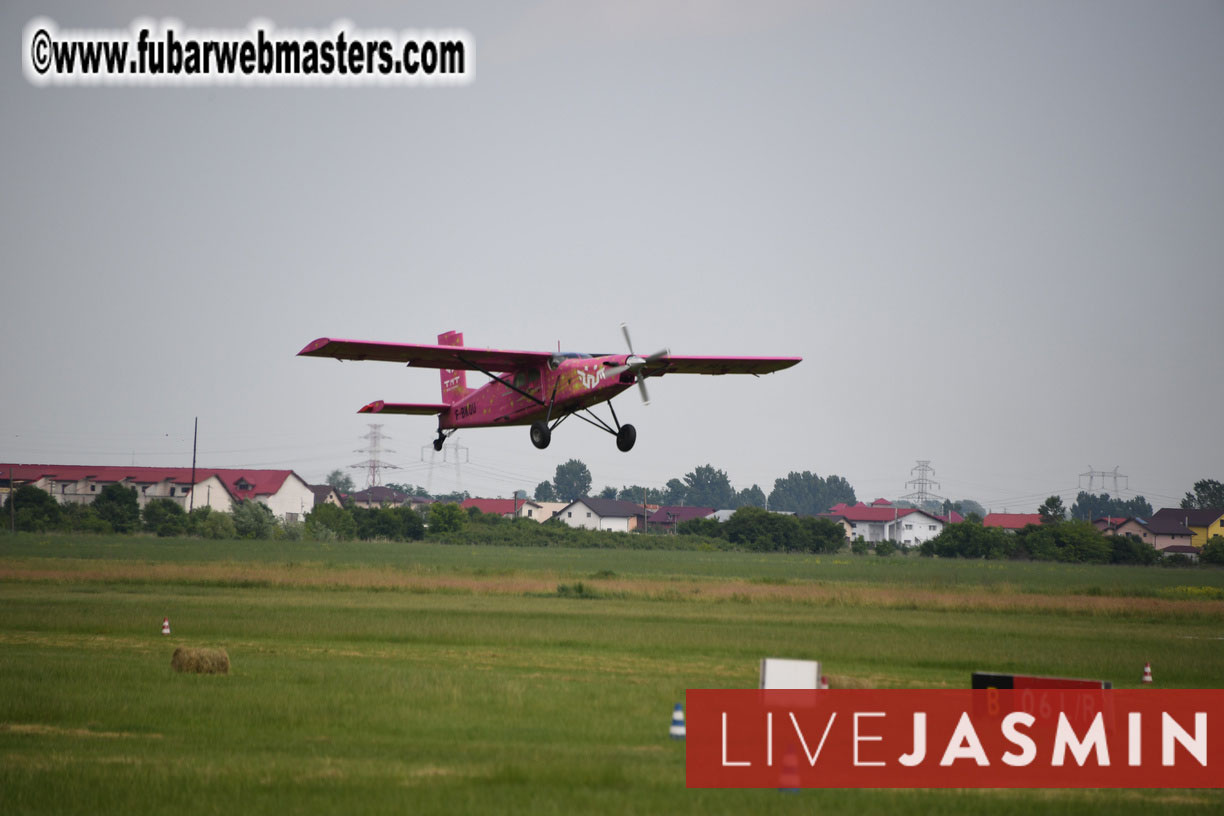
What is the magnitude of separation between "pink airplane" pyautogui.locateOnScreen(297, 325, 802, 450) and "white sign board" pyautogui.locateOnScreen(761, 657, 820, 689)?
1060 cm

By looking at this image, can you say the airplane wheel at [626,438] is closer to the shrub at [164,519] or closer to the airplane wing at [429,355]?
the airplane wing at [429,355]

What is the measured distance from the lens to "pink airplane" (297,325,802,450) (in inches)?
1045

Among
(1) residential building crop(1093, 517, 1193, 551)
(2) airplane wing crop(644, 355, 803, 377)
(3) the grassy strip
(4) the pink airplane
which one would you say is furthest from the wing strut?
(1) residential building crop(1093, 517, 1193, 551)

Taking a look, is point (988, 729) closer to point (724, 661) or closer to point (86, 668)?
point (724, 661)

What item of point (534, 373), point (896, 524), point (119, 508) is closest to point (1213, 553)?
point (896, 524)

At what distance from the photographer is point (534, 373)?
1136 inches

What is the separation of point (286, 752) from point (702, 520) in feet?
367

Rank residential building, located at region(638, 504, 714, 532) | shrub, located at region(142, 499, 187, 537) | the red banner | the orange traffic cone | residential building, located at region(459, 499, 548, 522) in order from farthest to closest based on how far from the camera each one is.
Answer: residential building, located at region(459, 499, 548, 522) < residential building, located at region(638, 504, 714, 532) < shrub, located at region(142, 499, 187, 537) < the orange traffic cone < the red banner

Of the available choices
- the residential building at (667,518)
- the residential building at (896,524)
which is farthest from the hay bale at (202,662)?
the residential building at (896,524)

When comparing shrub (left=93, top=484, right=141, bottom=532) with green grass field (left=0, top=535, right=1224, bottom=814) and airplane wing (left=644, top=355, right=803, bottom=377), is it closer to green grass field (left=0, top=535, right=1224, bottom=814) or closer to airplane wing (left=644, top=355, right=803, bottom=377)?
green grass field (left=0, top=535, right=1224, bottom=814)

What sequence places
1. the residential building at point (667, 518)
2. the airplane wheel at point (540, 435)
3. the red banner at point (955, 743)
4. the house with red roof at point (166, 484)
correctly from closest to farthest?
the red banner at point (955, 743) < the airplane wheel at point (540, 435) < the house with red roof at point (166, 484) < the residential building at point (667, 518)

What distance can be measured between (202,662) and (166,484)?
12170 centimetres

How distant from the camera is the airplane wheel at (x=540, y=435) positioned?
27500 millimetres

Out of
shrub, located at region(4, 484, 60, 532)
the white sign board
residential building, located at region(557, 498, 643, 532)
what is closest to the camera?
the white sign board
